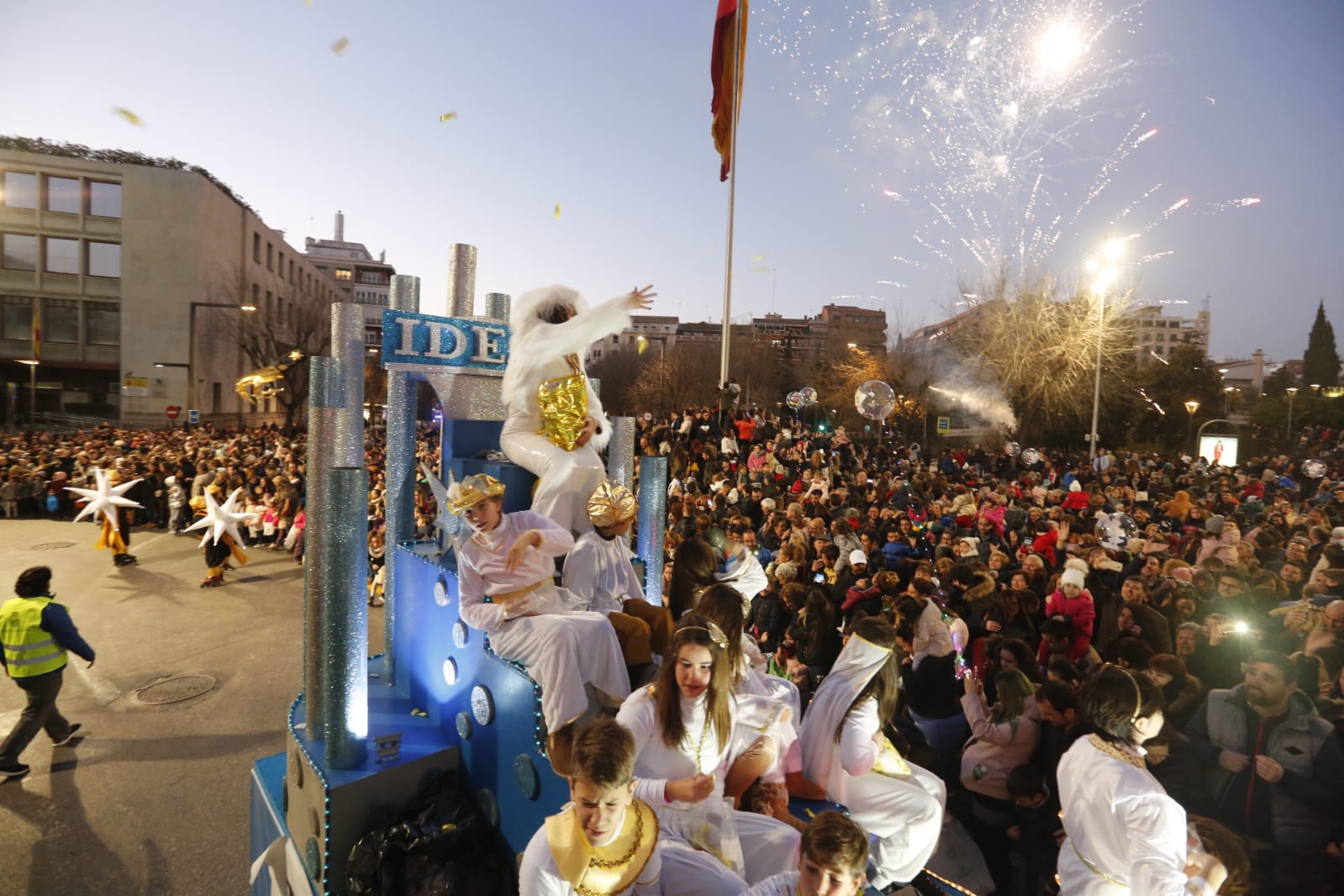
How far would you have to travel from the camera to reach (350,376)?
4344 mm

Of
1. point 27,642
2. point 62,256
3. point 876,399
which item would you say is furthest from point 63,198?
point 876,399

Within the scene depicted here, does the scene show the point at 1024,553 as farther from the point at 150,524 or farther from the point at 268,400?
the point at 268,400

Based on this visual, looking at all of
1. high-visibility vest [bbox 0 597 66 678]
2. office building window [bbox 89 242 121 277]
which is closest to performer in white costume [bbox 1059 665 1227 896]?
high-visibility vest [bbox 0 597 66 678]

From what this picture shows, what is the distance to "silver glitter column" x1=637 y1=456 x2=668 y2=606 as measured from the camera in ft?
17.9

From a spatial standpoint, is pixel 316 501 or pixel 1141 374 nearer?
pixel 316 501

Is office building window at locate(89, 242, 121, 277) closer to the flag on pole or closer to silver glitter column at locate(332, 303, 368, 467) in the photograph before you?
the flag on pole

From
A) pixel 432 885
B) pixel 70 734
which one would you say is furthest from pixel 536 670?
pixel 70 734

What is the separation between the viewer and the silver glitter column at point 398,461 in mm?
5113

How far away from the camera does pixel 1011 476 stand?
19.0 meters

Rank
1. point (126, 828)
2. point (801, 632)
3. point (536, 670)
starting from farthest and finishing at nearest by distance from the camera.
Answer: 1. point (801, 632)
2. point (126, 828)
3. point (536, 670)

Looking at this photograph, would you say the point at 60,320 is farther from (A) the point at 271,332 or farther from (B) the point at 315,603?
(B) the point at 315,603

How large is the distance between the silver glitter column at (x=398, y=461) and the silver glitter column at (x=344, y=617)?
1321mm

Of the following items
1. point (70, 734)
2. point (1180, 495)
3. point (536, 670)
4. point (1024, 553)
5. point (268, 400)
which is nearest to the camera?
point (536, 670)

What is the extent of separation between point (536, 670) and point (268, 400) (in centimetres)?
4870
